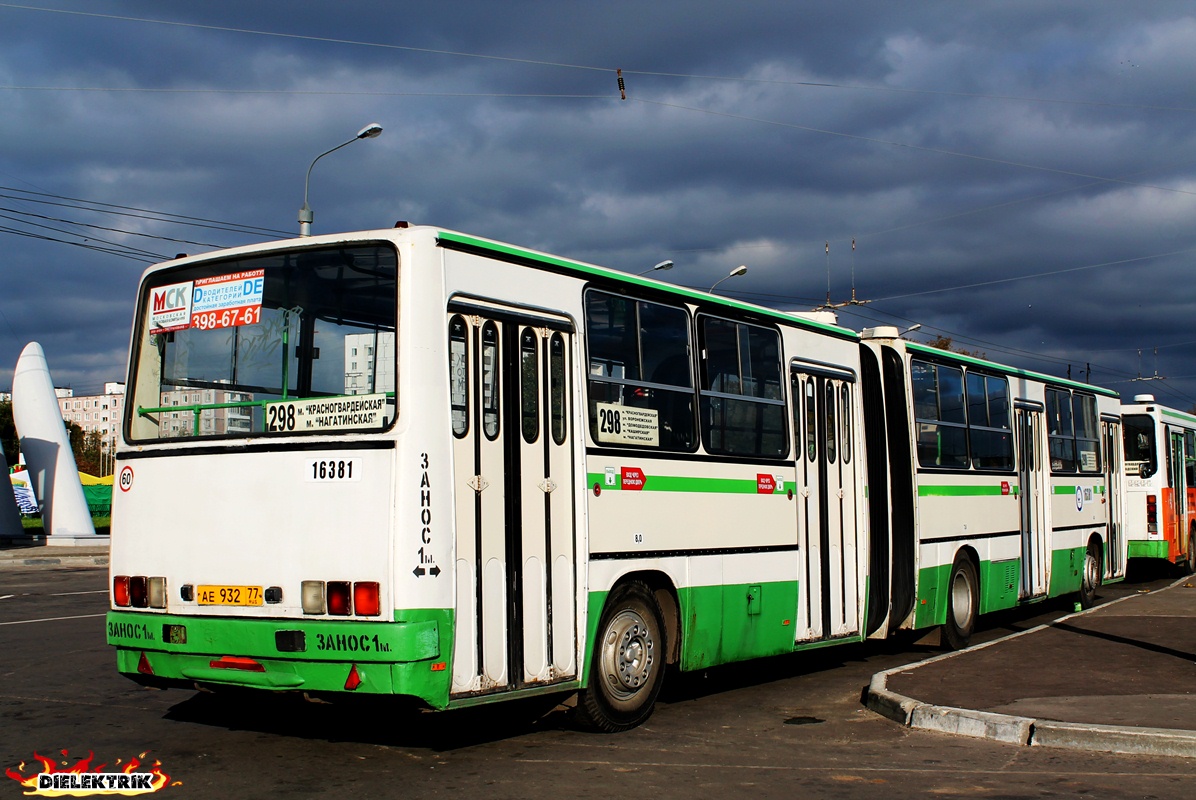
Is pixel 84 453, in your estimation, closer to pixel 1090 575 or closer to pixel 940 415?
pixel 1090 575

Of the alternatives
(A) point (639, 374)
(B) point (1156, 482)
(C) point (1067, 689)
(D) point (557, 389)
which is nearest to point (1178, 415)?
(B) point (1156, 482)

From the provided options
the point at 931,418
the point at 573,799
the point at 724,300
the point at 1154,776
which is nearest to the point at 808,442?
the point at 724,300

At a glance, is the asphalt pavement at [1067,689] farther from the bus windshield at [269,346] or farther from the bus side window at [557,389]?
the bus windshield at [269,346]

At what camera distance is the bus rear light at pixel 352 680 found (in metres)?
6.86

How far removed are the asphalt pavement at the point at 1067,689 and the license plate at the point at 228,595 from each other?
16.2 feet

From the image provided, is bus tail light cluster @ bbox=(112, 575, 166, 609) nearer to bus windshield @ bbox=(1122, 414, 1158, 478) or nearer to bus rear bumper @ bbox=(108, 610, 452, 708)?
bus rear bumper @ bbox=(108, 610, 452, 708)

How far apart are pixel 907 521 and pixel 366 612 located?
7.76m

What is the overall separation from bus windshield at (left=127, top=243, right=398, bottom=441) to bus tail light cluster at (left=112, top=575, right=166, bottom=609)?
954mm

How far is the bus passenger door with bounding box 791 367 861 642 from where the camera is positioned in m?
11.2

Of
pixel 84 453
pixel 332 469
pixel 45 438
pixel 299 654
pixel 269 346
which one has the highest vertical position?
pixel 84 453

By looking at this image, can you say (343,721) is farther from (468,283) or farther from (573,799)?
(468,283)

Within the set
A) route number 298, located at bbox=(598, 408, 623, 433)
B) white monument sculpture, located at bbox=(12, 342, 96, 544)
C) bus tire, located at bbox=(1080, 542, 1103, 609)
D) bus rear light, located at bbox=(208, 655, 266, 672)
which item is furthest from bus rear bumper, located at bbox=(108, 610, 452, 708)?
white monument sculpture, located at bbox=(12, 342, 96, 544)

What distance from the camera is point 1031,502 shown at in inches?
640

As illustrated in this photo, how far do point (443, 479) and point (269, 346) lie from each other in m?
1.64
